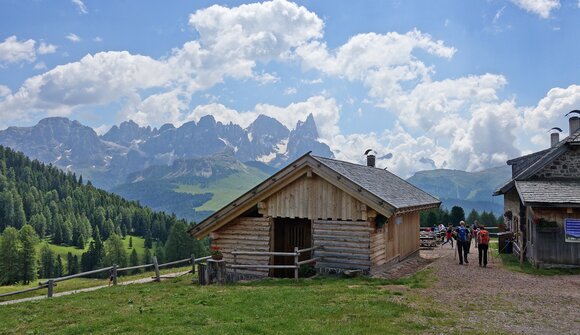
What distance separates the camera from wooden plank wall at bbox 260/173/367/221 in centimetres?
1961

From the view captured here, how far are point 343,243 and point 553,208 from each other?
929 centimetres

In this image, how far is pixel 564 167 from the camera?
23.9 metres

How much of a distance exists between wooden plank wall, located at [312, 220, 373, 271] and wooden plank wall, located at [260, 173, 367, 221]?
0.33m

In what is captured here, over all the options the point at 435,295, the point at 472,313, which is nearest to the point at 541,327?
the point at 472,313

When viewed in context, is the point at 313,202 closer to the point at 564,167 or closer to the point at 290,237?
the point at 290,237

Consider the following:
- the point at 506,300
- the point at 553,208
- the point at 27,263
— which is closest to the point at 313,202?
the point at 506,300

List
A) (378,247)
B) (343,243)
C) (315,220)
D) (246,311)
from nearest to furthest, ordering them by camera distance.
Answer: (246,311)
(343,243)
(378,247)
(315,220)

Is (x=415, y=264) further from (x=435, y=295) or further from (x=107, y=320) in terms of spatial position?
(x=107, y=320)

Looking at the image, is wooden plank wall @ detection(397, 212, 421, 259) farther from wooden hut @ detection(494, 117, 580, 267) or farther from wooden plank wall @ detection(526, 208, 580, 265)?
wooden plank wall @ detection(526, 208, 580, 265)

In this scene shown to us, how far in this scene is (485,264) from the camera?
21812mm

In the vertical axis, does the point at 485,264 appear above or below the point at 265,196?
below

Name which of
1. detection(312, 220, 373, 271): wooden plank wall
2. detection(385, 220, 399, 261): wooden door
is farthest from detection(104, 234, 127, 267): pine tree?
detection(312, 220, 373, 271): wooden plank wall

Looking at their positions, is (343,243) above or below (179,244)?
above

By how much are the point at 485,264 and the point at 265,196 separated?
10747 mm
